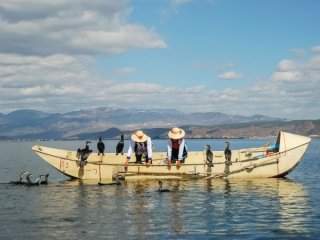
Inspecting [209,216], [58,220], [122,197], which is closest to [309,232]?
[209,216]

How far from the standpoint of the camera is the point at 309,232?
65.7 ft

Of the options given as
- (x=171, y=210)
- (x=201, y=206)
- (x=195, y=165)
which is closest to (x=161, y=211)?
(x=171, y=210)

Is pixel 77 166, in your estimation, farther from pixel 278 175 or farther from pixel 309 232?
pixel 309 232

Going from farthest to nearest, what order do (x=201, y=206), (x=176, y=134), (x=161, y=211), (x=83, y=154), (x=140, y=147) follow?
(x=83, y=154)
(x=140, y=147)
(x=176, y=134)
(x=201, y=206)
(x=161, y=211)

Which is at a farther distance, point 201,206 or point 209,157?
point 209,157

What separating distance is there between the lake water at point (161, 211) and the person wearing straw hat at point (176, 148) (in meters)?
2.62

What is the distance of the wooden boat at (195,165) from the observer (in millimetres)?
38531

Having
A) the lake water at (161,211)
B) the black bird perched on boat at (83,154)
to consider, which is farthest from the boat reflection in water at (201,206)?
the black bird perched on boat at (83,154)

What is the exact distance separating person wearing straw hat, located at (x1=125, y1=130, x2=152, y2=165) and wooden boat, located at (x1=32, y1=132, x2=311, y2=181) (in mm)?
733

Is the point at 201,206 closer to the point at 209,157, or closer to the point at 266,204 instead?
the point at 266,204

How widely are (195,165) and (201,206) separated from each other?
12.4 metres

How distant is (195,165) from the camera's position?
3897 cm

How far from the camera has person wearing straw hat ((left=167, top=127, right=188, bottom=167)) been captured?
3881 centimetres

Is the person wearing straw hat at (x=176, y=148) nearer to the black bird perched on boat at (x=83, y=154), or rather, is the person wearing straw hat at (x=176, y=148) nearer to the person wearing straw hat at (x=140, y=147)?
the person wearing straw hat at (x=140, y=147)
